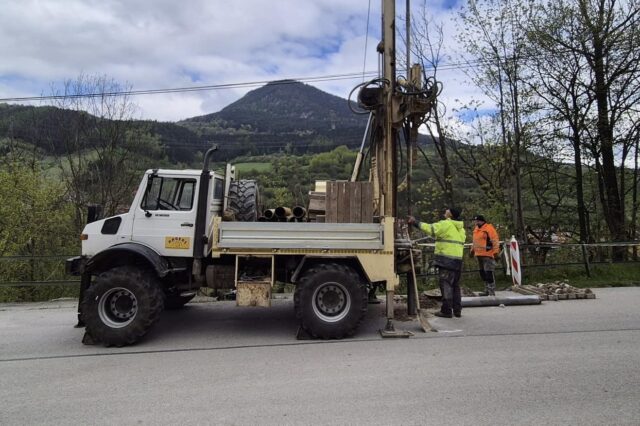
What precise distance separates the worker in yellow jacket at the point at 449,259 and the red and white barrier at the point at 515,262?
361 centimetres

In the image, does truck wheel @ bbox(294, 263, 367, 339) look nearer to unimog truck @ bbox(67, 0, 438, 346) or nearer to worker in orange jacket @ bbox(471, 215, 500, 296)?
unimog truck @ bbox(67, 0, 438, 346)

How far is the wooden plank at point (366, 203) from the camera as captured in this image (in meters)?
6.94

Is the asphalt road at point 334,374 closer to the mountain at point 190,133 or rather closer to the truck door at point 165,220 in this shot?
the truck door at point 165,220

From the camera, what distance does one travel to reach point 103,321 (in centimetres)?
625

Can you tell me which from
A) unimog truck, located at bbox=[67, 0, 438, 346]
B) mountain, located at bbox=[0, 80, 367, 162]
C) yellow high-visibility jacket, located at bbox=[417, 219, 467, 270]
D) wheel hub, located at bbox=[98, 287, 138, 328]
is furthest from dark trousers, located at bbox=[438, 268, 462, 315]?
wheel hub, located at bbox=[98, 287, 138, 328]

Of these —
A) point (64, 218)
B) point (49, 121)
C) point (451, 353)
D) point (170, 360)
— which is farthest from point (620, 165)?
point (49, 121)

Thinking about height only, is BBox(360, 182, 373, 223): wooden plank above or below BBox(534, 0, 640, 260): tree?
below

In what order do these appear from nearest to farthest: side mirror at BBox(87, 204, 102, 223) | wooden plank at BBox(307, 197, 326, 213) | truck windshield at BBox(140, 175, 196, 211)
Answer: truck windshield at BBox(140, 175, 196, 211)
side mirror at BBox(87, 204, 102, 223)
wooden plank at BBox(307, 197, 326, 213)

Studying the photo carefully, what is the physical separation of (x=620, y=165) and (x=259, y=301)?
583 inches

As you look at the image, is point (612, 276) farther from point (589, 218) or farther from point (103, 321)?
point (103, 321)

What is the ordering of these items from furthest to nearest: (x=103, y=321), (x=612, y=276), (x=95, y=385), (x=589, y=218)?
(x=589, y=218), (x=612, y=276), (x=103, y=321), (x=95, y=385)

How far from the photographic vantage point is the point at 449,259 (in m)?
7.76

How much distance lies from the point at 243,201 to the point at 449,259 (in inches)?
143

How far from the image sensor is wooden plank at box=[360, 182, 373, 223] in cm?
694
